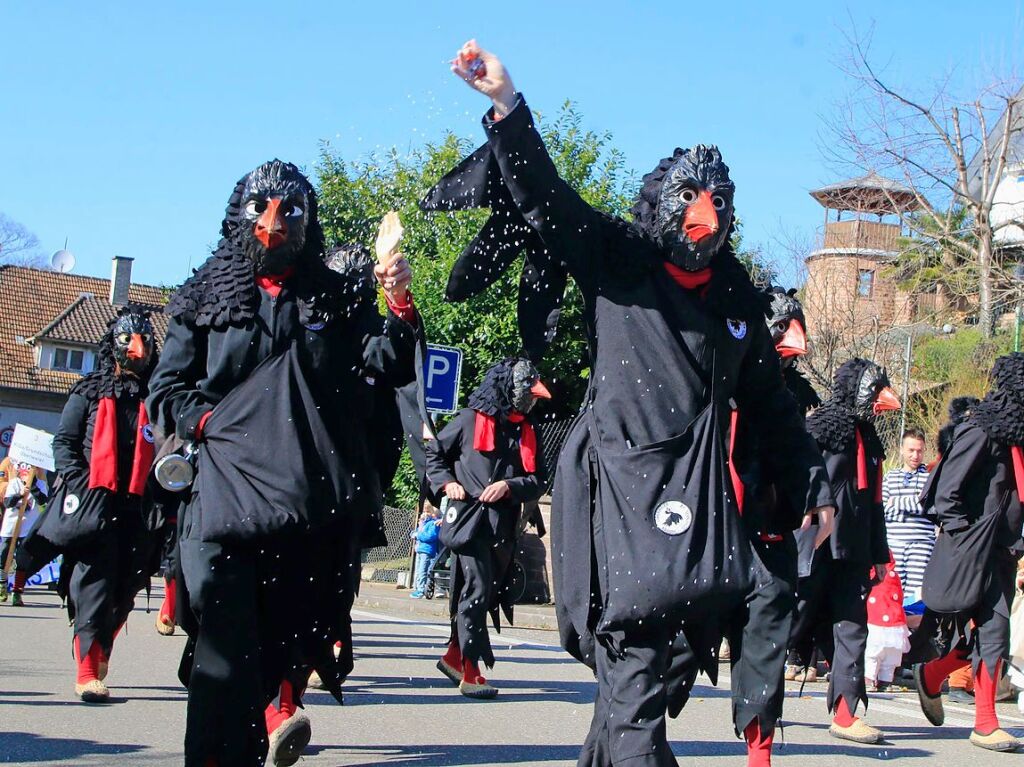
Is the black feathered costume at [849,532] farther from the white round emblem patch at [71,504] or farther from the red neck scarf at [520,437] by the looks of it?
the white round emblem patch at [71,504]

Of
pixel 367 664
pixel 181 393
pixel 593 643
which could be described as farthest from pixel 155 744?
pixel 367 664

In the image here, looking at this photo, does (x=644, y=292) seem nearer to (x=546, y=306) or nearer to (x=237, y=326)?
(x=546, y=306)

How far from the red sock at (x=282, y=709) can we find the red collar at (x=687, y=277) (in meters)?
2.62

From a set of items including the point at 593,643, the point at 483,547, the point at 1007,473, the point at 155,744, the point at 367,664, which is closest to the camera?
the point at 593,643

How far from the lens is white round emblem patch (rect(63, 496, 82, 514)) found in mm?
8367

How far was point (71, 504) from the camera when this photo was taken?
8.41m

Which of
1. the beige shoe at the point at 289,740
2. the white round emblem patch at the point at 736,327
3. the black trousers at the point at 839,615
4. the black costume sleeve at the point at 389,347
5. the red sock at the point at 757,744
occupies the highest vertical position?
the white round emblem patch at the point at 736,327

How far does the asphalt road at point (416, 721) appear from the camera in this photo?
6.70 meters

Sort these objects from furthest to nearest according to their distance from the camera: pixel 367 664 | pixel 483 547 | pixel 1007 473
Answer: pixel 367 664
pixel 483 547
pixel 1007 473

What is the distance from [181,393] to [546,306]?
1361 millimetres

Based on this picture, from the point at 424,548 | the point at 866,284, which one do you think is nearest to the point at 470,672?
the point at 424,548

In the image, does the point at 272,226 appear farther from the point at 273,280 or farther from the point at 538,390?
the point at 538,390

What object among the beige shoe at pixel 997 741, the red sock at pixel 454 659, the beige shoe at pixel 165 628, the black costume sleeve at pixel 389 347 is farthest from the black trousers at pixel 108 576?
the beige shoe at pixel 997 741

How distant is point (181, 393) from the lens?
512 centimetres
